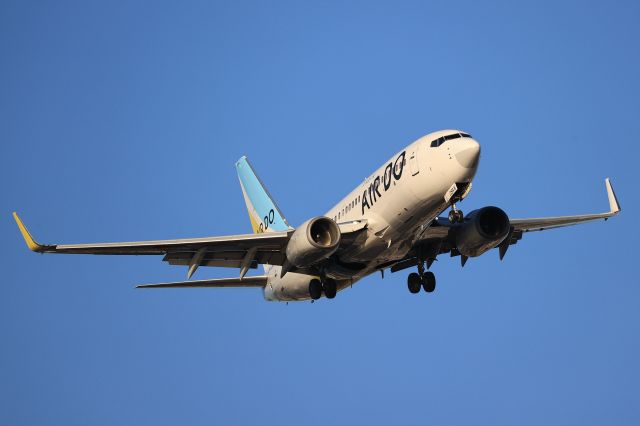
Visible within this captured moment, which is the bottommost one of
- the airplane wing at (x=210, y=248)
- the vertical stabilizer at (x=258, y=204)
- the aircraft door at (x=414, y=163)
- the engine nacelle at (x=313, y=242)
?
the engine nacelle at (x=313, y=242)

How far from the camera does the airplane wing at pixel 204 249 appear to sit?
3450cm

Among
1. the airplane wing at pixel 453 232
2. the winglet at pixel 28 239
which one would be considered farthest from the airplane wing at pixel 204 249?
the airplane wing at pixel 453 232

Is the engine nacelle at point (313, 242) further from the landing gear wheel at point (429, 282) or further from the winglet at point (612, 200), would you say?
the winglet at point (612, 200)

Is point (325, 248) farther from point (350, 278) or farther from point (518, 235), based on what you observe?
point (518, 235)

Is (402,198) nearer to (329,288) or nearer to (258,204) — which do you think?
(329,288)

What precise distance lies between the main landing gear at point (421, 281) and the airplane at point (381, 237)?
0.13ft

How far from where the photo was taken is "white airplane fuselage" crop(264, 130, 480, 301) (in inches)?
1297

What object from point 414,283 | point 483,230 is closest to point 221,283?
point 414,283

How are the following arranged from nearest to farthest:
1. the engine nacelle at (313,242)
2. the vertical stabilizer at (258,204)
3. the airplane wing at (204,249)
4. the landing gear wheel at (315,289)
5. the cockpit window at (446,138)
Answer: the cockpit window at (446,138) < the airplane wing at (204,249) < the engine nacelle at (313,242) < the landing gear wheel at (315,289) < the vertical stabilizer at (258,204)

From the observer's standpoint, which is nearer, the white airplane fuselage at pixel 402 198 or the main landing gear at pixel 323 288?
the white airplane fuselage at pixel 402 198

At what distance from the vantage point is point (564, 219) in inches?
1692

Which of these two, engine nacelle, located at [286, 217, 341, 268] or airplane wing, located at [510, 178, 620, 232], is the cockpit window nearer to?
Answer: engine nacelle, located at [286, 217, 341, 268]

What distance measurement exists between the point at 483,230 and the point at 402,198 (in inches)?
216

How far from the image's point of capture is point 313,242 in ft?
116
